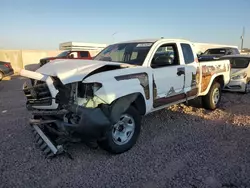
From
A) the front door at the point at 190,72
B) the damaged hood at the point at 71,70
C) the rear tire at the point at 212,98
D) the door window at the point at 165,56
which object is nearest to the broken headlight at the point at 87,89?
the damaged hood at the point at 71,70

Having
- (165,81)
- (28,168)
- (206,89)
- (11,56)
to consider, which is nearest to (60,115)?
(28,168)

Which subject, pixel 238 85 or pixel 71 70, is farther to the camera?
pixel 238 85

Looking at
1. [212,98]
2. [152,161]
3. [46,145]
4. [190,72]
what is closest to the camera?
[152,161]

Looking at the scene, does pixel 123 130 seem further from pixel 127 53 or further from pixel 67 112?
pixel 127 53

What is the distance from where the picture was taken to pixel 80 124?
361 cm

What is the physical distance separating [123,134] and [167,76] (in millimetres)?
1621

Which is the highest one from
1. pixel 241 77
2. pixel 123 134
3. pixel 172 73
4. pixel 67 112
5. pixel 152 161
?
pixel 172 73

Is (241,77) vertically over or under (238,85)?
over

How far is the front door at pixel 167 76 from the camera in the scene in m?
A: 4.88

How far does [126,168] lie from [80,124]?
99 cm

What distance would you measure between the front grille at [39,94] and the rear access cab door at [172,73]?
197 cm

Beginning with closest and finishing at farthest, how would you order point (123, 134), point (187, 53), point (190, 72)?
point (123, 134) → point (190, 72) → point (187, 53)

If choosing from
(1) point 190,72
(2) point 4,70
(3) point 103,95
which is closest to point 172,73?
(1) point 190,72

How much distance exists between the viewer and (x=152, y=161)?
3963 millimetres
